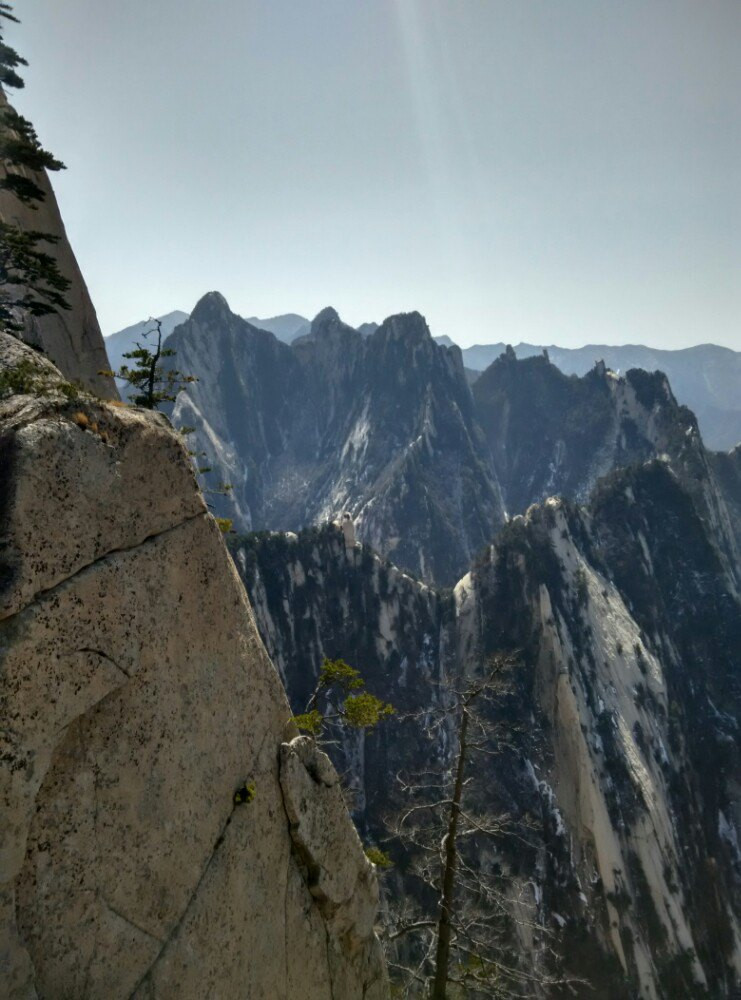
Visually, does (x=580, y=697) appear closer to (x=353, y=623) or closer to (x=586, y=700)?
(x=586, y=700)

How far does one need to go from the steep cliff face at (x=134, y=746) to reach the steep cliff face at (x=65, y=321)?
779 inches

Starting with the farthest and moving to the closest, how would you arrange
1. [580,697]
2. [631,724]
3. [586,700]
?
[631,724] < [586,700] < [580,697]

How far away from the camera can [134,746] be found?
28.6 ft

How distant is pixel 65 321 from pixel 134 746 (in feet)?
92.3

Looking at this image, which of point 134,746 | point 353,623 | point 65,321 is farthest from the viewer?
point 353,623

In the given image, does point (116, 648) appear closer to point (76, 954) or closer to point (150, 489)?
point (150, 489)

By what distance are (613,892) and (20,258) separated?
5827cm

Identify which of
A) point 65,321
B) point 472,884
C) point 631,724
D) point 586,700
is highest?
point 65,321

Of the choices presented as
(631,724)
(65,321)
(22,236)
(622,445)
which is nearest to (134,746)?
(22,236)

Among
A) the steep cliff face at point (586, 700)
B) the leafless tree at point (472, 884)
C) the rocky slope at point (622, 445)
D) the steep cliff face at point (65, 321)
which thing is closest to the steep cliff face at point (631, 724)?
the steep cliff face at point (586, 700)

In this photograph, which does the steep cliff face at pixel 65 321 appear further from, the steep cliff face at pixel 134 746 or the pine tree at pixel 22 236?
the steep cliff face at pixel 134 746

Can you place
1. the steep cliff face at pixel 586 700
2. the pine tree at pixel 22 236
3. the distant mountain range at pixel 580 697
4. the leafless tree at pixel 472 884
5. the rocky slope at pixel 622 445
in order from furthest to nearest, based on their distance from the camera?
the rocky slope at pixel 622 445
the steep cliff face at pixel 586 700
the distant mountain range at pixel 580 697
the leafless tree at pixel 472 884
the pine tree at pixel 22 236

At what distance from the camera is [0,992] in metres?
6.61

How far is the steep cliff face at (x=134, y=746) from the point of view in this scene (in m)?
7.38
